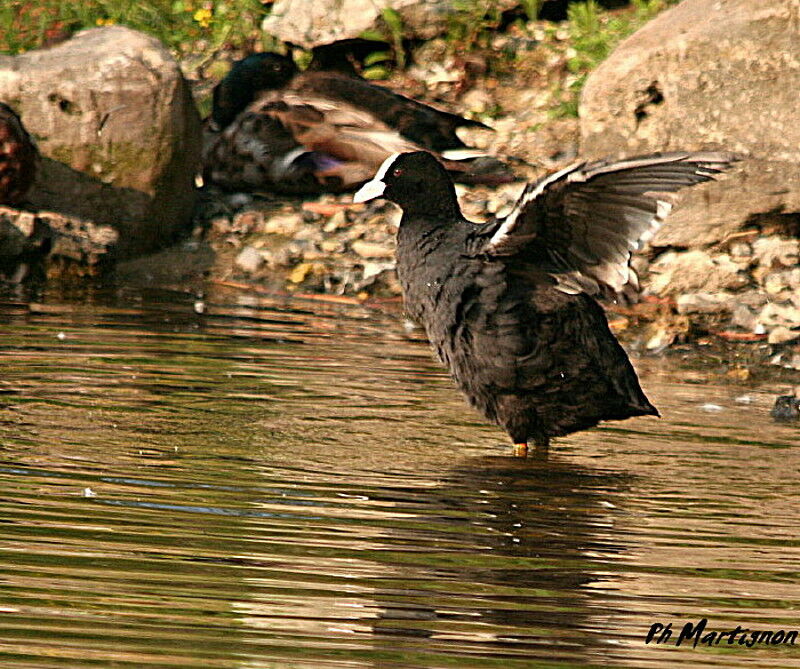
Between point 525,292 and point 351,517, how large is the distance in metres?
1.48

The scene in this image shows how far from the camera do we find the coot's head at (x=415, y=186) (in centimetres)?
588

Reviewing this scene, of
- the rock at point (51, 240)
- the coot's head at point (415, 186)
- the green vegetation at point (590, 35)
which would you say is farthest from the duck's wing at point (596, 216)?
the green vegetation at point (590, 35)

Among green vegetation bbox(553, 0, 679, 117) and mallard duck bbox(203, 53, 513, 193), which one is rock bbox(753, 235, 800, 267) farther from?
green vegetation bbox(553, 0, 679, 117)

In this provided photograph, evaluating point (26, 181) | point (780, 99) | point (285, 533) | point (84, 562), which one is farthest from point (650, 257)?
point (84, 562)

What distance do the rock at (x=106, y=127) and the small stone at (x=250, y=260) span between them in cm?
58

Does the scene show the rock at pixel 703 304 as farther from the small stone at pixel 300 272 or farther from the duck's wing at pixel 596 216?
the duck's wing at pixel 596 216

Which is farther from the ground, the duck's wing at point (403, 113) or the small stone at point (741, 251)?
the duck's wing at point (403, 113)

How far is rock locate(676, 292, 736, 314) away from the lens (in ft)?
27.6

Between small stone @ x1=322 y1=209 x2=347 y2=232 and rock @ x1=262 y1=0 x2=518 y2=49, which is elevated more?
rock @ x1=262 y1=0 x2=518 y2=49

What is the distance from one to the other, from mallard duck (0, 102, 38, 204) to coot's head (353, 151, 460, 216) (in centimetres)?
357

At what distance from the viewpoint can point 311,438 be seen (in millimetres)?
5691

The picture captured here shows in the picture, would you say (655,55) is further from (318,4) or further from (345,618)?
(345,618)

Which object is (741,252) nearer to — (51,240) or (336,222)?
(336,222)

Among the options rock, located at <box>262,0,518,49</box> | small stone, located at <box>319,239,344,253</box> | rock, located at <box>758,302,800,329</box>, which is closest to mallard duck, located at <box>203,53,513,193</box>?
small stone, located at <box>319,239,344,253</box>
